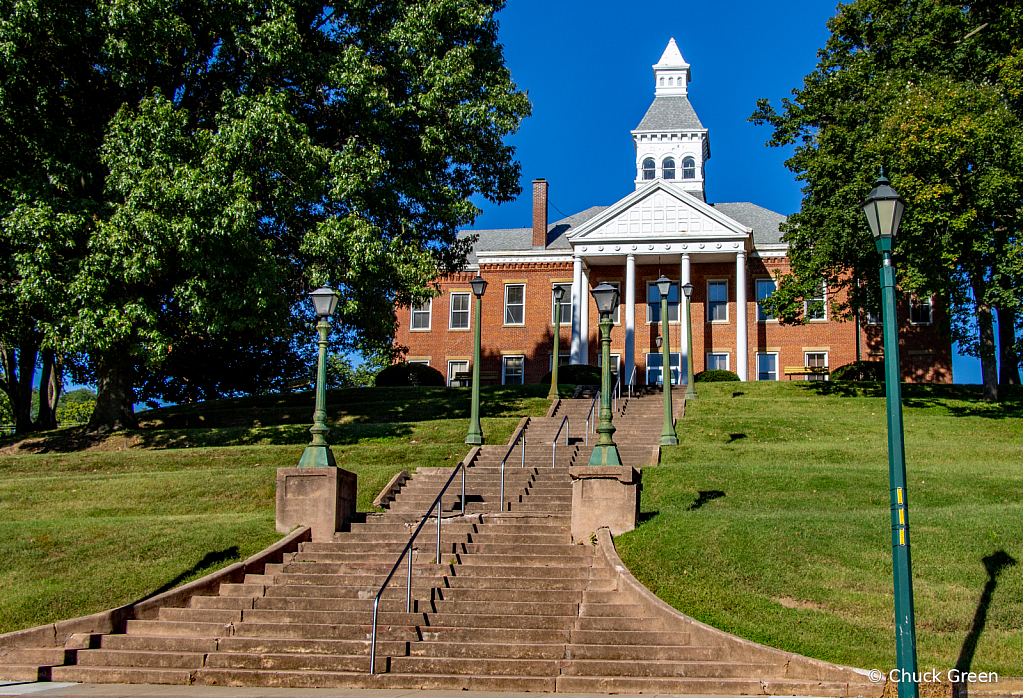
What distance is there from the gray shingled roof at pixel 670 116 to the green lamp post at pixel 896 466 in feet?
136

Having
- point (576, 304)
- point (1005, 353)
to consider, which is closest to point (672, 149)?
point (576, 304)

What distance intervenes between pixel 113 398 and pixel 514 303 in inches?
881

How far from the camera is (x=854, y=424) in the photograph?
984 inches

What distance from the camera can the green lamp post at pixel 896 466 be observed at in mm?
8492

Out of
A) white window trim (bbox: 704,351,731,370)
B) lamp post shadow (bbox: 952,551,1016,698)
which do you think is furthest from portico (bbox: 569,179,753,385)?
lamp post shadow (bbox: 952,551,1016,698)

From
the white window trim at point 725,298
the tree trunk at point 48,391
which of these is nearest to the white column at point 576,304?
the white window trim at point 725,298

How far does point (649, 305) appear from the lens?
4366cm

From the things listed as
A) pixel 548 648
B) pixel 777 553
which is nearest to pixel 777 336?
pixel 777 553

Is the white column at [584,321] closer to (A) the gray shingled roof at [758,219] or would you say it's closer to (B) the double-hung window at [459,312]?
(B) the double-hung window at [459,312]

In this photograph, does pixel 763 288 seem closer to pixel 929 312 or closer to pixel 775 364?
pixel 775 364

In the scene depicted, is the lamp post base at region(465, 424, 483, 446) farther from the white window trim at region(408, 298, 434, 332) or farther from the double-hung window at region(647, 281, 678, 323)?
the white window trim at region(408, 298, 434, 332)

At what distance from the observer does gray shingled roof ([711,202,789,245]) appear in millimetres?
44281

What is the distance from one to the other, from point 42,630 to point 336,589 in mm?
3696

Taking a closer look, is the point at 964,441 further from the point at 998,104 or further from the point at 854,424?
the point at 998,104
